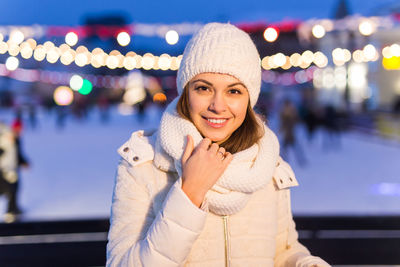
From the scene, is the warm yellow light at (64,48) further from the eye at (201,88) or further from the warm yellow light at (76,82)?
the warm yellow light at (76,82)

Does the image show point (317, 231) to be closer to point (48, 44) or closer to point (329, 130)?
point (48, 44)

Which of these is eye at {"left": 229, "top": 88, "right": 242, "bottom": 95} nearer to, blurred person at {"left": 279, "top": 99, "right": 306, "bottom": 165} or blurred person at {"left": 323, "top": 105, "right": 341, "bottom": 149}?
blurred person at {"left": 279, "top": 99, "right": 306, "bottom": 165}

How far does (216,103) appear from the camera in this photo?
1.45 m

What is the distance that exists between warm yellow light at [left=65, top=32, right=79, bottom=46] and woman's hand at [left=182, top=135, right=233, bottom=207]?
7.68 m

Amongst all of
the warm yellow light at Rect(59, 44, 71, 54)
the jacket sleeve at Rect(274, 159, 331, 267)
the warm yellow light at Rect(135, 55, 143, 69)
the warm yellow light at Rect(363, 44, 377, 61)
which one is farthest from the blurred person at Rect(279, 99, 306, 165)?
the jacket sleeve at Rect(274, 159, 331, 267)

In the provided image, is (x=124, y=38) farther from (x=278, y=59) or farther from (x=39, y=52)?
(x=278, y=59)

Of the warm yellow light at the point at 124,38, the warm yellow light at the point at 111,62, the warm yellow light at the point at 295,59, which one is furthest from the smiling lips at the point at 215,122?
the warm yellow light at the point at 111,62

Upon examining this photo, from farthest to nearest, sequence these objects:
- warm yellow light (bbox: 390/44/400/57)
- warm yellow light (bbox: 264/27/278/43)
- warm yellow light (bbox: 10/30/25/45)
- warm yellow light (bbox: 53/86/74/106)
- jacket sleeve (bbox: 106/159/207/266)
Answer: warm yellow light (bbox: 53/86/74/106) → warm yellow light (bbox: 390/44/400/57) → warm yellow light (bbox: 10/30/25/45) → warm yellow light (bbox: 264/27/278/43) → jacket sleeve (bbox: 106/159/207/266)

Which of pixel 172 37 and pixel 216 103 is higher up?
pixel 172 37

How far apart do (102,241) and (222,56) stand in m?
4.48

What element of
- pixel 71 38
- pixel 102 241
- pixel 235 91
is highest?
pixel 71 38

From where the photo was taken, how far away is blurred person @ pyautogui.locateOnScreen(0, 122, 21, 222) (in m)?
6.47

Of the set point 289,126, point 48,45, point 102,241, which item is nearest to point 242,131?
point 102,241

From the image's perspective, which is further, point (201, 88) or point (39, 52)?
point (39, 52)
